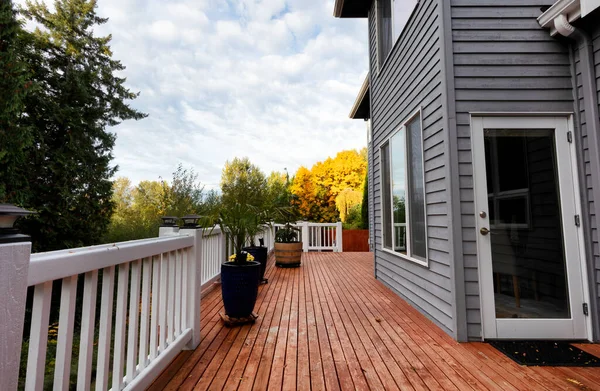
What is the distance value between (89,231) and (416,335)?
1131 centimetres

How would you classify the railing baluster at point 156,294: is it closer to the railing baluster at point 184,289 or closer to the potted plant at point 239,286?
the railing baluster at point 184,289

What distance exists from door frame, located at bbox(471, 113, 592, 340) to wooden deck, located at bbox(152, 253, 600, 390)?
21 cm

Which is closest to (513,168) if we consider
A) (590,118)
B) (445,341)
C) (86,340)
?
(590,118)

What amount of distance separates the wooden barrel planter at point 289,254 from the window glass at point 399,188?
8.02ft

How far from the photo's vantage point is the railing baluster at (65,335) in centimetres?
103

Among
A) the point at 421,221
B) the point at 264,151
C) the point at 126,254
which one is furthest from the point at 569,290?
the point at 264,151

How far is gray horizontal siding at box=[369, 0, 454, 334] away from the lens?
2.64 meters

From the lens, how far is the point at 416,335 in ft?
8.24

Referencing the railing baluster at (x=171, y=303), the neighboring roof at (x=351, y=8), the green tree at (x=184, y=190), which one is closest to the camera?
the railing baluster at (x=171, y=303)

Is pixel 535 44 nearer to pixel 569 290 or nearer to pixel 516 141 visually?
pixel 516 141

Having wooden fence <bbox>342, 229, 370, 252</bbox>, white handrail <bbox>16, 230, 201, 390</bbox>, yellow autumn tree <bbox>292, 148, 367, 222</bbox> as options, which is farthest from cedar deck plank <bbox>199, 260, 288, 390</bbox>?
yellow autumn tree <bbox>292, 148, 367, 222</bbox>

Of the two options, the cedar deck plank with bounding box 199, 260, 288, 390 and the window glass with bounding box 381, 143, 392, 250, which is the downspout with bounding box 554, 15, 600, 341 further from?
the cedar deck plank with bounding box 199, 260, 288, 390

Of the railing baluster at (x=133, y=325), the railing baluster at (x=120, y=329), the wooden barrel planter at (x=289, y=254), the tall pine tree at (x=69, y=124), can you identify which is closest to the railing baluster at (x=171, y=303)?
the railing baluster at (x=133, y=325)

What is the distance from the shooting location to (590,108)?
7.86 feet
